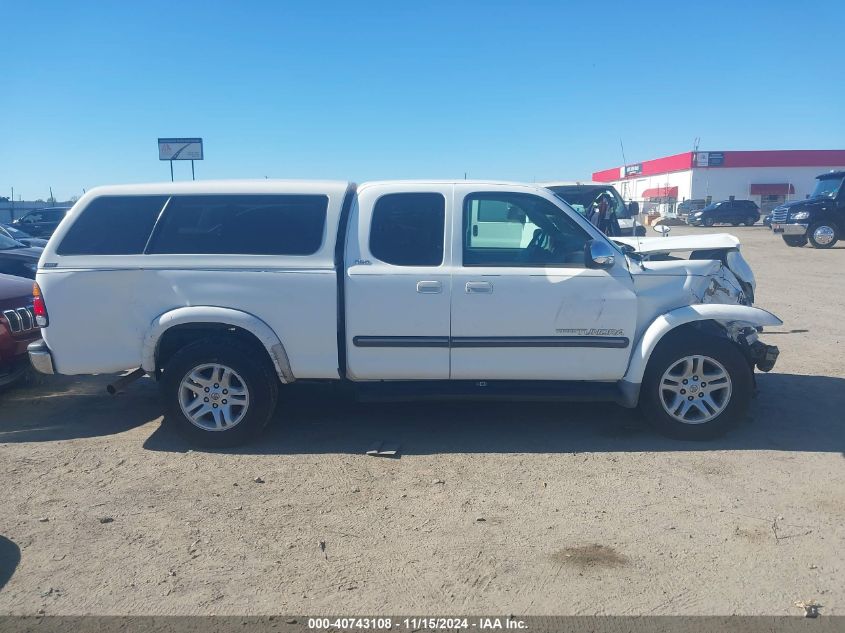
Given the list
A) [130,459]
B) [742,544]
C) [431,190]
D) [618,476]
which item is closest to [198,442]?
[130,459]

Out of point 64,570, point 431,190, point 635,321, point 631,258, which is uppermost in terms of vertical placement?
point 431,190

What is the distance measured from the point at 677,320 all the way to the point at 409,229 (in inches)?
80.5

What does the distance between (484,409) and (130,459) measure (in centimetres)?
278

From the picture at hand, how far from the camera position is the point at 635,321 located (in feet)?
15.9

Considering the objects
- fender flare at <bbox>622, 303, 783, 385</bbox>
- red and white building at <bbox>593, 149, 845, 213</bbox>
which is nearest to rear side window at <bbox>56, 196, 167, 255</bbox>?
fender flare at <bbox>622, 303, 783, 385</bbox>

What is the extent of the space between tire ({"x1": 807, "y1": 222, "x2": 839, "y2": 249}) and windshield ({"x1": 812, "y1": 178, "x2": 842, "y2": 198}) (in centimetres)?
94

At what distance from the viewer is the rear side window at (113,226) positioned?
190 inches

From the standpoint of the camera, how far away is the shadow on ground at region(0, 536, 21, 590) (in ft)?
10.9

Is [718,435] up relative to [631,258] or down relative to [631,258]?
down

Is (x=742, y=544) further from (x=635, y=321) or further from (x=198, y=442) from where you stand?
(x=198, y=442)

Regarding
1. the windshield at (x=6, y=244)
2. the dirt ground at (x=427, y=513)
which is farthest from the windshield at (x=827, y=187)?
the windshield at (x=6, y=244)

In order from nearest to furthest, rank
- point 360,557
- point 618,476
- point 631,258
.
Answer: point 360,557
point 618,476
point 631,258

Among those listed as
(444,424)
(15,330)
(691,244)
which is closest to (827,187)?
(691,244)

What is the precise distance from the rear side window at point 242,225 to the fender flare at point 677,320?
8.04ft
